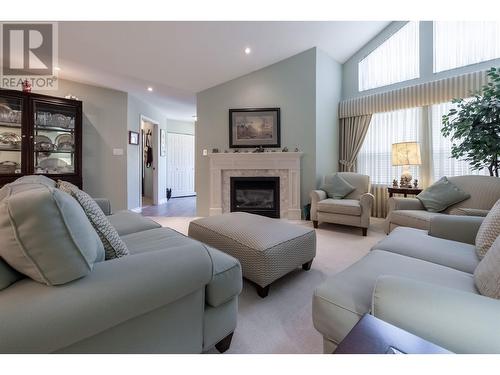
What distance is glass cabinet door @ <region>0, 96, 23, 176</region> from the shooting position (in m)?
3.19

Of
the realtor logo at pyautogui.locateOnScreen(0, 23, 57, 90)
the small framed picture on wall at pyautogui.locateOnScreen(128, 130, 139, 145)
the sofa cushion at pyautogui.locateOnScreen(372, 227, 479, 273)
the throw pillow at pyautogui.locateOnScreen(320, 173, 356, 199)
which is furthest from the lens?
the small framed picture on wall at pyautogui.locateOnScreen(128, 130, 139, 145)

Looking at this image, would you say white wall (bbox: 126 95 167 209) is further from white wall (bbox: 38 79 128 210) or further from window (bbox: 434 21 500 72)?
window (bbox: 434 21 500 72)

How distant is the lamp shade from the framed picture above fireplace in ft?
5.97

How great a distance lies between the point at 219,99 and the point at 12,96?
2.91 metres

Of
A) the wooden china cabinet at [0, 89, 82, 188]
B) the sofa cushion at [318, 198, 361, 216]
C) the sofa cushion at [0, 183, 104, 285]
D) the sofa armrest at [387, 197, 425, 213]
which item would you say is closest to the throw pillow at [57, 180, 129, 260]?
the sofa cushion at [0, 183, 104, 285]

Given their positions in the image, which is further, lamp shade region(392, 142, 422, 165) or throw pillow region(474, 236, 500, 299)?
lamp shade region(392, 142, 422, 165)

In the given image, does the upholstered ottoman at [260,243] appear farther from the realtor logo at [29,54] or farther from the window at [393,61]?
the window at [393,61]

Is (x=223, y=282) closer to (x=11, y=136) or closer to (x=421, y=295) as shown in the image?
(x=421, y=295)

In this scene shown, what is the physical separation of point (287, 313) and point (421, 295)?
97 cm

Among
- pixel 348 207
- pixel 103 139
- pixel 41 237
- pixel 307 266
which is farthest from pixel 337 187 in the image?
pixel 103 139

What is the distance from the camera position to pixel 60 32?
2678 millimetres

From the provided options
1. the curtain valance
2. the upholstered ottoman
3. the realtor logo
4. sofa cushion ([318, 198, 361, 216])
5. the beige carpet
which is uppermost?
the realtor logo
